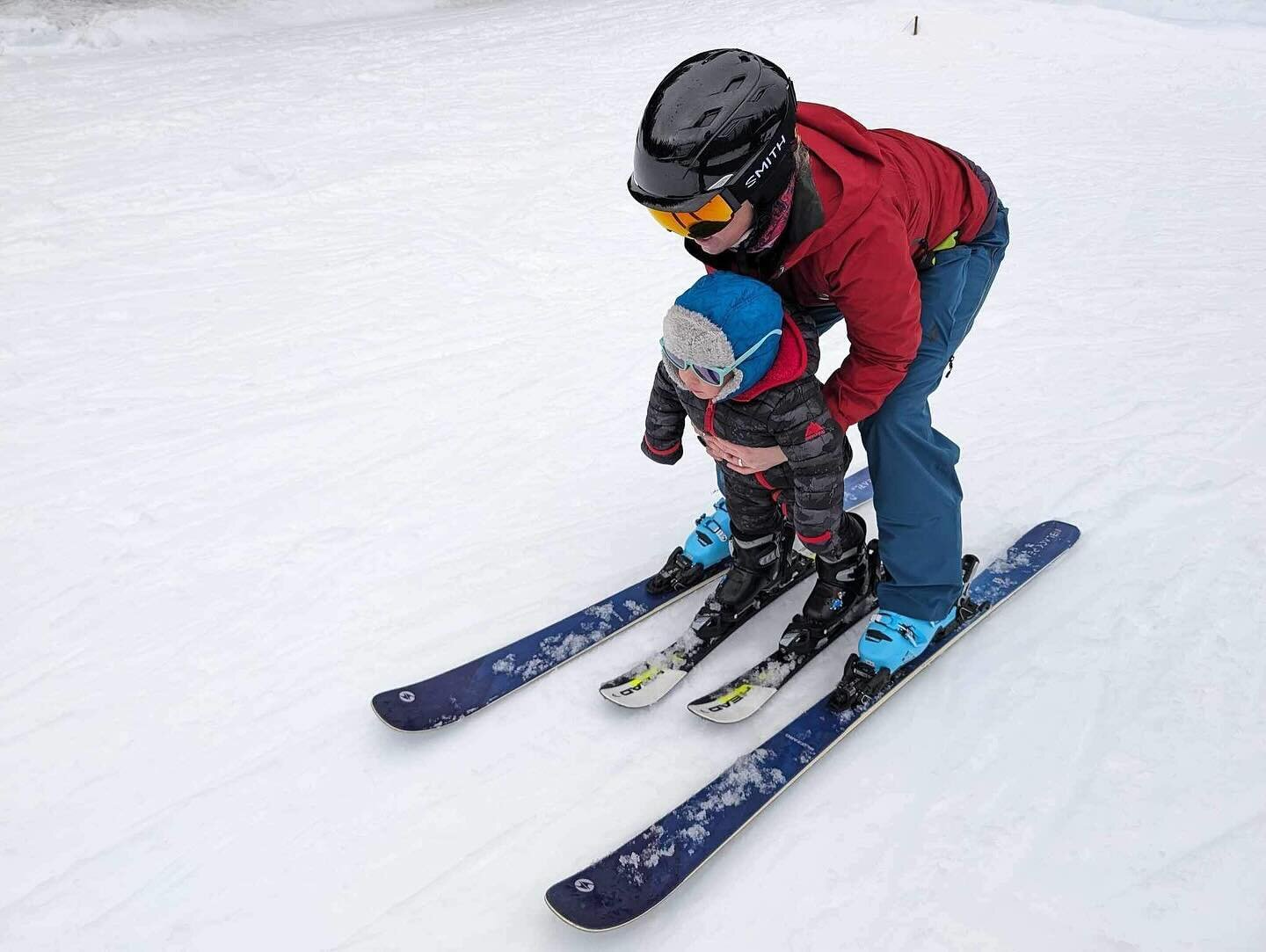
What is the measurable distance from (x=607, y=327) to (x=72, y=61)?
10.4 meters

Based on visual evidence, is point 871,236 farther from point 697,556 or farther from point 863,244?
point 697,556

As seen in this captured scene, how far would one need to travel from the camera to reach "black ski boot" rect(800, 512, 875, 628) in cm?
291

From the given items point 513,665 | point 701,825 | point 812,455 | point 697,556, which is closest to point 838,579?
point 697,556

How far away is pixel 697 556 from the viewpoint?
321cm

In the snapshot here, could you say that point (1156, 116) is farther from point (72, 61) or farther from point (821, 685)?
point (72, 61)

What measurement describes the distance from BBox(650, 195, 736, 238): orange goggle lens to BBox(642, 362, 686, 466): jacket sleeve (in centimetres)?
52

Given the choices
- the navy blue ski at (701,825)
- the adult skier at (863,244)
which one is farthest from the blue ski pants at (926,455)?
the navy blue ski at (701,825)

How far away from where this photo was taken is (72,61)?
11531 mm

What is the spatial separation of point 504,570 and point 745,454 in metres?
1.31

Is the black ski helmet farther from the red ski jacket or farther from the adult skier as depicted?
the red ski jacket

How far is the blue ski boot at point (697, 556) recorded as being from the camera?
10.3 feet

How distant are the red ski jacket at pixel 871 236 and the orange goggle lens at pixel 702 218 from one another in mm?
221

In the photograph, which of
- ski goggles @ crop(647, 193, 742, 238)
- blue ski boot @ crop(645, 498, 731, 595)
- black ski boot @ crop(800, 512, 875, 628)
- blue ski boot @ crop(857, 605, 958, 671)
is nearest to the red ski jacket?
ski goggles @ crop(647, 193, 742, 238)

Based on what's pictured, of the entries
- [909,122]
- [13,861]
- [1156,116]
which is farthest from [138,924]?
Answer: [1156,116]
